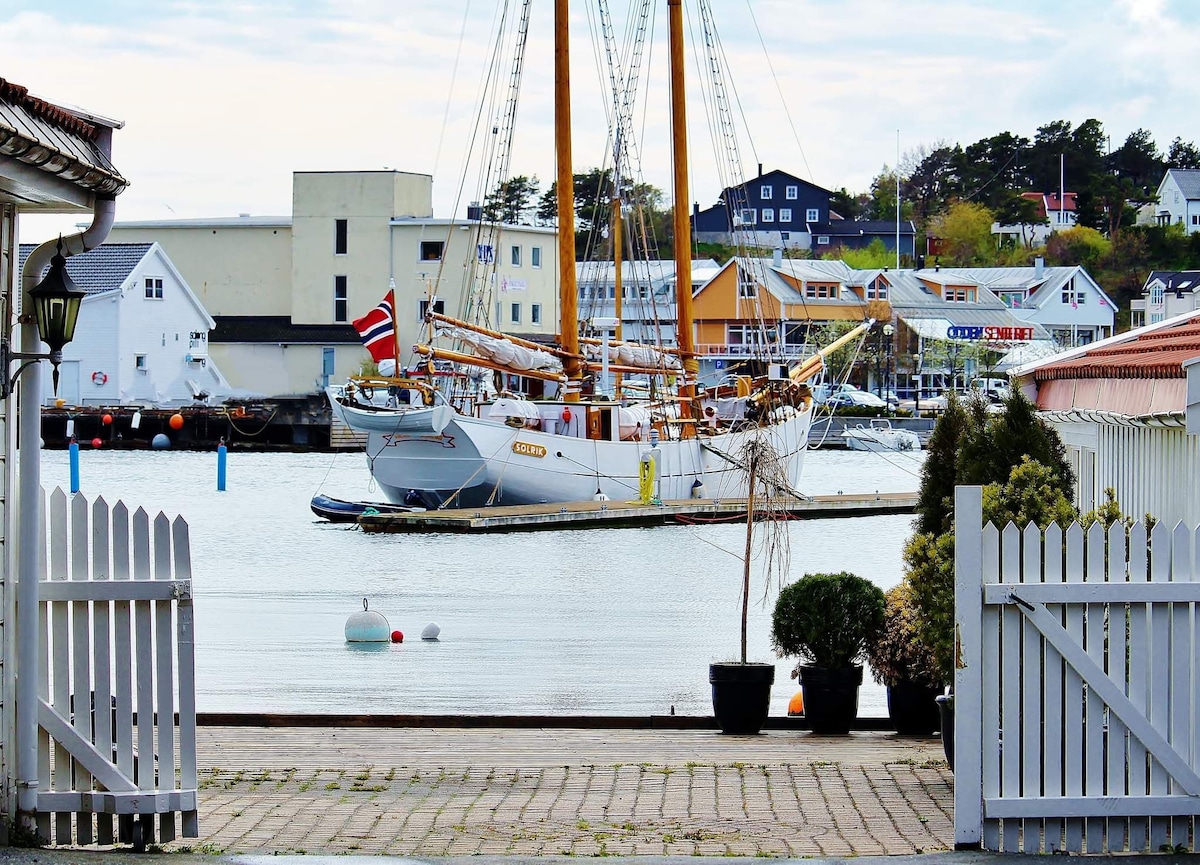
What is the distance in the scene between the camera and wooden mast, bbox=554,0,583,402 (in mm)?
50375

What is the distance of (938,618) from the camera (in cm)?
1003

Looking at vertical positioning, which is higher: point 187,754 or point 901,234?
point 901,234

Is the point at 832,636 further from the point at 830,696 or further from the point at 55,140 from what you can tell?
the point at 55,140

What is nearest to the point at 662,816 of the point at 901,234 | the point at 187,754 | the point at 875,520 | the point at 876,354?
the point at 187,754

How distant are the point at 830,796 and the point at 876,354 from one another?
10509 cm

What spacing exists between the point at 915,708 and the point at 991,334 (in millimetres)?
100225

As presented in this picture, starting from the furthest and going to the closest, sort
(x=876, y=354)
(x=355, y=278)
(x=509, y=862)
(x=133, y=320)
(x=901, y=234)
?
(x=901, y=234) → (x=876, y=354) → (x=355, y=278) → (x=133, y=320) → (x=509, y=862)

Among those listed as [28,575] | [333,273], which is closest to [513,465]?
[28,575]

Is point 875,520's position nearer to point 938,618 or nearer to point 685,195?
point 685,195

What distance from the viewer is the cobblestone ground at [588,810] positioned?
7660 mm

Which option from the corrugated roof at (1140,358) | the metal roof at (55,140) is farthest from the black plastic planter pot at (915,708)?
the metal roof at (55,140)

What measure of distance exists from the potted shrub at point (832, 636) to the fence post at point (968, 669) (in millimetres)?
4490

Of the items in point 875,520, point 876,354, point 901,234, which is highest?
point 901,234

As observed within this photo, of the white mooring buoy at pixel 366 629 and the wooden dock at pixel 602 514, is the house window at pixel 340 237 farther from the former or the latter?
the white mooring buoy at pixel 366 629
